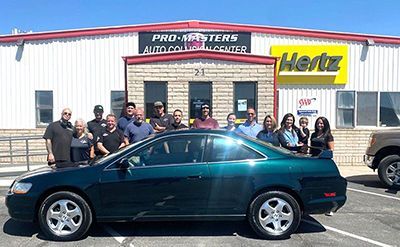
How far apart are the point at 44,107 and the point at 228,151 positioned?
32.3ft

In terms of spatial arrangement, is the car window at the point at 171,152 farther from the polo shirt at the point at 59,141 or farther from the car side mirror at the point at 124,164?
the polo shirt at the point at 59,141

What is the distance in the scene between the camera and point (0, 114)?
12.8 metres

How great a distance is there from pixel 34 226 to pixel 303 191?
151 inches

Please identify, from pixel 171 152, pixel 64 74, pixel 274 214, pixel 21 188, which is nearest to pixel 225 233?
pixel 274 214

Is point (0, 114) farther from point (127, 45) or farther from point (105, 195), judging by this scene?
point (105, 195)

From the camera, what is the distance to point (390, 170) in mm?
8180

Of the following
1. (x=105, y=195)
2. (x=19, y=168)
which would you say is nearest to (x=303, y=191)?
(x=105, y=195)

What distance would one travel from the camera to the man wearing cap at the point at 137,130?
6.48m

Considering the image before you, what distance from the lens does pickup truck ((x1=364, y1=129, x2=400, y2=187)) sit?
26.6 feet

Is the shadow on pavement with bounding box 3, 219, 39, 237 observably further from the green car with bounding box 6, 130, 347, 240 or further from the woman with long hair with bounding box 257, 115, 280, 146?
the woman with long hair with bounding box 257, 115, 280, 146

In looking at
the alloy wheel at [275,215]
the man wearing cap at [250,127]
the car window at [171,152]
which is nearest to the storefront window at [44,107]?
the man wearing cap at [250,127]

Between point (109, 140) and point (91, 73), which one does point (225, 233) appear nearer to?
point (109, 140)

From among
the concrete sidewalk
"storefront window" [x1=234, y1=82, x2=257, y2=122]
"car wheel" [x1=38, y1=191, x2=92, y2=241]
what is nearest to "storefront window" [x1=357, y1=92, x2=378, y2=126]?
the concrete sidewalk

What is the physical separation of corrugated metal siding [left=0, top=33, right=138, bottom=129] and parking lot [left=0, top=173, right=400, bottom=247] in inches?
278
